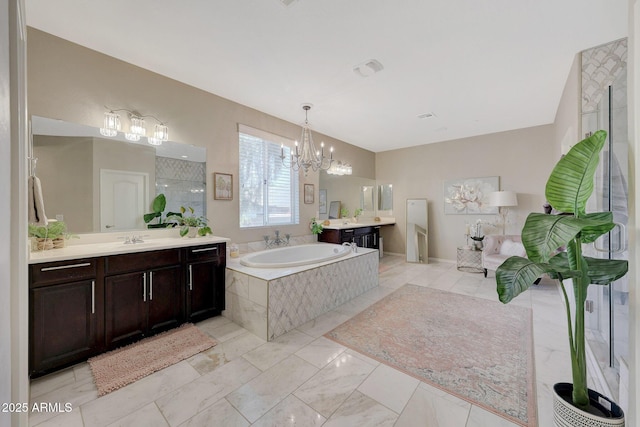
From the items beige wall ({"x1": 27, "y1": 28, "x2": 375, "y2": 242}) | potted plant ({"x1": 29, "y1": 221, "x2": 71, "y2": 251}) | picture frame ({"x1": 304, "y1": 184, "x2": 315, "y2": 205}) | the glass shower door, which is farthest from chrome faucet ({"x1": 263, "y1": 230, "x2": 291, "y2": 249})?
the glass shower door

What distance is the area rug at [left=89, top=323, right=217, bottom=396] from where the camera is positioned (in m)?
1.80

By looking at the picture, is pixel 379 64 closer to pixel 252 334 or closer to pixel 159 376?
pixel 252 334

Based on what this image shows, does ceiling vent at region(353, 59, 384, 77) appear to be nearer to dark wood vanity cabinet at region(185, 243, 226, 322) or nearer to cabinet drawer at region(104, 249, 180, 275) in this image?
dark wood vanity cabinet at region(185, 243, 226, 322)

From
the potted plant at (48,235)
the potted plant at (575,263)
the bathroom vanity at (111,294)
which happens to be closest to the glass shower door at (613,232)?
the potted plant at (575,263)

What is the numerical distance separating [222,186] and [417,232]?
4261 millimetres

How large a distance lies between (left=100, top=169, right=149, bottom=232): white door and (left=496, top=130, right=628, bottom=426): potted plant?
3.23 metres

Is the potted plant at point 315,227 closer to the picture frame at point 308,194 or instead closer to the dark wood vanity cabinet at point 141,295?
the picture frame at point 308,194

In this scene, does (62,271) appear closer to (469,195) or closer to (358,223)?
(358,223)

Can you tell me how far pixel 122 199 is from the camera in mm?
2602

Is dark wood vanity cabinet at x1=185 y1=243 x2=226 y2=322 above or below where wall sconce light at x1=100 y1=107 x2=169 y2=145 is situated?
below

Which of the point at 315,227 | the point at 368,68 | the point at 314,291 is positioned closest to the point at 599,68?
the point at 368,68

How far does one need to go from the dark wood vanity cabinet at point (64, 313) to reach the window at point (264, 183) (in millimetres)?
1859

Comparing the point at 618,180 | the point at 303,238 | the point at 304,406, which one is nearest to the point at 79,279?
the point at 304,406

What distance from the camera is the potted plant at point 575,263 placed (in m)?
1.09
